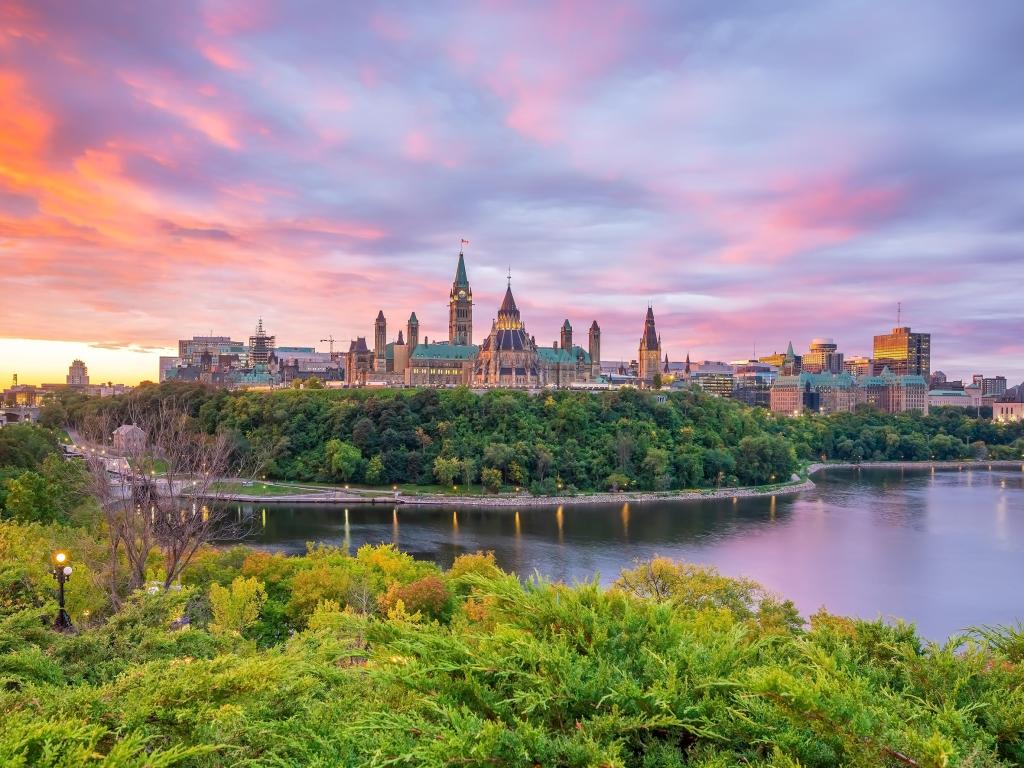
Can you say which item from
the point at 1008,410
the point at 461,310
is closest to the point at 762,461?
the point at 461,310

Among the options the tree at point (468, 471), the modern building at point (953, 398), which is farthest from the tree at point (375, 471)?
the modern building at point (953, 398)

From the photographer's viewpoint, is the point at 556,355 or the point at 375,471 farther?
the point at 556,355

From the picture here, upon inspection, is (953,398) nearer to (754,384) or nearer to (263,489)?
(754,384)

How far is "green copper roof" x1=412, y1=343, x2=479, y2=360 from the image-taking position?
95688mm

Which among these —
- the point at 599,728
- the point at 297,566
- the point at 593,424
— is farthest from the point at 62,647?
the point at 593,424

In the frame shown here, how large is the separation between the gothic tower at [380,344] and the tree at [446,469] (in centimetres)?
4918

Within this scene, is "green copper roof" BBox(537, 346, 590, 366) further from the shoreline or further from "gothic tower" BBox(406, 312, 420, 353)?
the shoreline

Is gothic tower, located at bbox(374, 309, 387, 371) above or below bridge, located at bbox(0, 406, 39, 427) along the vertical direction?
above

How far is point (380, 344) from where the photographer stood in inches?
4092

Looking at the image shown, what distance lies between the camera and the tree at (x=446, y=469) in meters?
55.4

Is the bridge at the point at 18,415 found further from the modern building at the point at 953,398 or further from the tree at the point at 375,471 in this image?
the modern building at the point at 953,398

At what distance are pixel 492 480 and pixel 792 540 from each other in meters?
23.2

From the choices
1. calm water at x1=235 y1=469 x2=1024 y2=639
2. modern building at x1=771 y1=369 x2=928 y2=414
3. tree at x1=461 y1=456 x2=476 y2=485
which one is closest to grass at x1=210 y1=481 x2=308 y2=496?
calm water at x1=235 y1=469 x2=1024 y2=639

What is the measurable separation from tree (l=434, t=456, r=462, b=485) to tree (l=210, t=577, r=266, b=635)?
122ft
